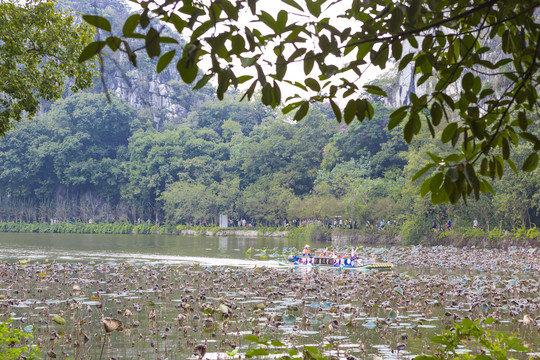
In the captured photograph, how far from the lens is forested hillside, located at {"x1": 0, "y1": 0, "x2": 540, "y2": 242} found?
44.0 m

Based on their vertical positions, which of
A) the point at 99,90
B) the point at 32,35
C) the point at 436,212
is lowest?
the point at 436,212

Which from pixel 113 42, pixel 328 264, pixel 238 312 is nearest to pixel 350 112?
pixel 113 42

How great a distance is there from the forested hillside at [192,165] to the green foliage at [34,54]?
1129 inches

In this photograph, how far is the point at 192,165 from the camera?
56.8 metres

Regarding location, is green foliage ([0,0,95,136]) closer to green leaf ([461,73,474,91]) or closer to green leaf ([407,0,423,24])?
green leaf ([461,73,474,91])

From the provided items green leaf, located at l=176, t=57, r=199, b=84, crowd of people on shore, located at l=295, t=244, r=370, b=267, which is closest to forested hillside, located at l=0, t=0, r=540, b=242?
crowd of people on shore, located at l=295, t=244, r=370, b=267

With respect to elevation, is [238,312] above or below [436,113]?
below

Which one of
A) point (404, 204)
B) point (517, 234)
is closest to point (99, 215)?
point (404, 204)

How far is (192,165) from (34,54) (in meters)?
47.9

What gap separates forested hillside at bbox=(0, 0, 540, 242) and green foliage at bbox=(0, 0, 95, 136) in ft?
94.1

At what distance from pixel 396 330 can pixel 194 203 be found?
45007mm

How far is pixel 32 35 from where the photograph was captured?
29.7ft

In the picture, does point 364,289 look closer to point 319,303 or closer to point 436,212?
point 319,303

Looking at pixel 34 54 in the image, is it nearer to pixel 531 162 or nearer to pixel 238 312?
pixel 238 312
